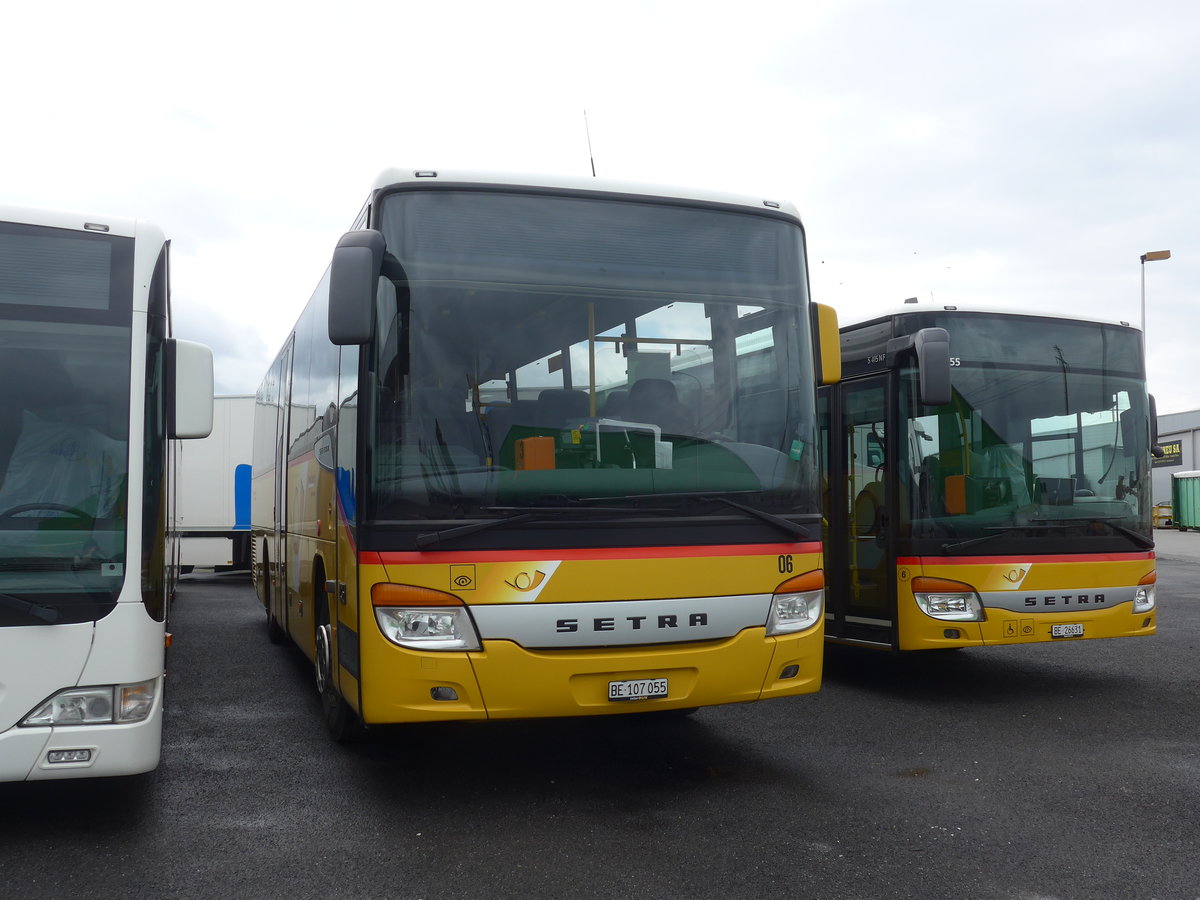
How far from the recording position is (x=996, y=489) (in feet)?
26.9

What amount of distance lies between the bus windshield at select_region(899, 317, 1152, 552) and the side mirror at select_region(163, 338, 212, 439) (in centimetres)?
502

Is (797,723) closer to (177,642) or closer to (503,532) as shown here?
(503,532)

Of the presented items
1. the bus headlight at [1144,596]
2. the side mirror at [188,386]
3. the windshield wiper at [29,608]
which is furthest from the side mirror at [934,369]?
the windshield wiper at [29,608]

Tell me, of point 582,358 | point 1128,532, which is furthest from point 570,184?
point 1128,532

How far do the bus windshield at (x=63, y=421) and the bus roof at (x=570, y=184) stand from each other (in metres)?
1.28

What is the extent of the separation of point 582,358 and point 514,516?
2.75 feet

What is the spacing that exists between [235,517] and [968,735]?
15.4 meters

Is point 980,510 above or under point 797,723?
above

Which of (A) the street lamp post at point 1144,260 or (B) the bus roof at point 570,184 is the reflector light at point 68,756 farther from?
(A) the street lamp post at point 1144,260

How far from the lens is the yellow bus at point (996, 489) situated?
8.05 metres

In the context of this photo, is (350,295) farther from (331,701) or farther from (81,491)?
(331,701)

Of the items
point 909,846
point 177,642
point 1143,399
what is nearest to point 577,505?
point 909,846

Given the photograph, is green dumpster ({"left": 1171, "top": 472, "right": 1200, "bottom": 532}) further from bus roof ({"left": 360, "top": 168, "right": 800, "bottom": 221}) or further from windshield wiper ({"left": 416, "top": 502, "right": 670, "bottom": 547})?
windshield wiper ({"left": 416, "top": 502, "right": 670, "bottom": 547})

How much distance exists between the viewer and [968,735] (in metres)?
7.15
